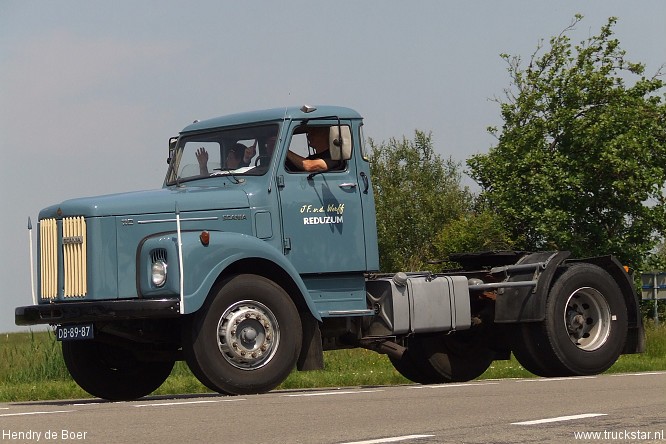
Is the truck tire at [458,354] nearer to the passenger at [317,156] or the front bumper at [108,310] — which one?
the passenger at [317,156]

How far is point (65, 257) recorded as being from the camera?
42.5 ft

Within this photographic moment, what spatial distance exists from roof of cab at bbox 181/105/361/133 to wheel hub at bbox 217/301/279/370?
2.35 m

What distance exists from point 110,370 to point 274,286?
7.22ft

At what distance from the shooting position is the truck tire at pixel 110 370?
13758 millimetres

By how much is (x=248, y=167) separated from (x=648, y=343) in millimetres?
12822

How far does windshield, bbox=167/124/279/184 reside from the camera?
14.0m

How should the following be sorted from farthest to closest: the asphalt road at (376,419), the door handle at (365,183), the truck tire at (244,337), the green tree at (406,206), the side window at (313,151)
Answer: the green tree at (406,206) < the door handle at (365,183) < the side window at (313,151) < the truck tire at (244,337) < the asphalt road at (376,419)

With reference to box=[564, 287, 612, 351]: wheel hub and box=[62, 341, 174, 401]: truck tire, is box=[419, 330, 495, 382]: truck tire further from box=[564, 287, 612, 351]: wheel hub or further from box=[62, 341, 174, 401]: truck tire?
box=[62, 341, 174, 401]: truck tire

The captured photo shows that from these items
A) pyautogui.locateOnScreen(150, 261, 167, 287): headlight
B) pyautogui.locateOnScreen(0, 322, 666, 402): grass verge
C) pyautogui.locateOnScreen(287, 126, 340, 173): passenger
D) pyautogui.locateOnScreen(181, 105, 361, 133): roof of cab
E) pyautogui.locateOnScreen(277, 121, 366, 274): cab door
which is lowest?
pyautogui.locateOnScreen(0, 322, 666, 402): grass verge

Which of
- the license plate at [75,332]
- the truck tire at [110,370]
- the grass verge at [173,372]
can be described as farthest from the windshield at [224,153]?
the grass verge at [173,372]

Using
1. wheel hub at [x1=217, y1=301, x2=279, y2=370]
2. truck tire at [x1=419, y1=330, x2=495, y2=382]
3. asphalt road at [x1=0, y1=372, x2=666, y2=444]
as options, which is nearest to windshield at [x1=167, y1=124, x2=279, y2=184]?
wheel hub at [x1=217, y1=301, x2=279, y2=370]

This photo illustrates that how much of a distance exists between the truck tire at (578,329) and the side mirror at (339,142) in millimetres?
3031

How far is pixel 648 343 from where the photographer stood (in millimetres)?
24609

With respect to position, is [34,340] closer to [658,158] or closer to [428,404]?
[428,404]
